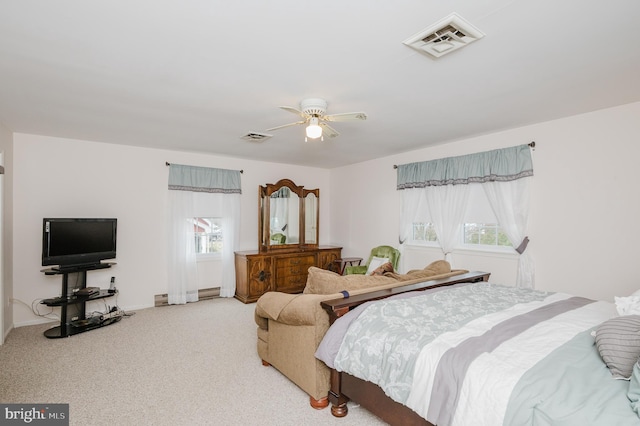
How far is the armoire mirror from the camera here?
566 cm

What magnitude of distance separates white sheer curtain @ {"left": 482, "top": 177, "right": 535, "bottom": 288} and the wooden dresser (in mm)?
3033

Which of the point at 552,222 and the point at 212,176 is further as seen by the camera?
the point at 212,176

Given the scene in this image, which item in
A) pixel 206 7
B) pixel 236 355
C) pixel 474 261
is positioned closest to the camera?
pixel 206 7

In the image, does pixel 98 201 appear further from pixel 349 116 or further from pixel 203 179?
pixel 349 116

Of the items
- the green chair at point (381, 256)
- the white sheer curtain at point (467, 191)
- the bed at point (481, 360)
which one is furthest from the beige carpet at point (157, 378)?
the white sheer curtain at point (467, 191)

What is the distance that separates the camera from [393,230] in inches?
207

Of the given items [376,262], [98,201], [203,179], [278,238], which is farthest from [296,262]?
[98,201]

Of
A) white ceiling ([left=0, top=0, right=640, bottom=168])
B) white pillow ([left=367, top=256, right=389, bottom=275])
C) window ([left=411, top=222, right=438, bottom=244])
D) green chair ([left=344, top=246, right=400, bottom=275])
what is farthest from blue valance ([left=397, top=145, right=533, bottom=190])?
white pillow ([left=367, top=256, right=389, bottom=275])

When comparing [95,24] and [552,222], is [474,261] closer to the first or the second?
[552,222]

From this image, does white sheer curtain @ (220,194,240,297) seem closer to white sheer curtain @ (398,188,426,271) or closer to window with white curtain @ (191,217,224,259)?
window with white curtain @ (191,217,224,259)

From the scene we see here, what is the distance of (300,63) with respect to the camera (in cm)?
220

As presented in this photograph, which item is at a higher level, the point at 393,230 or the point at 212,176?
the point at 212,176

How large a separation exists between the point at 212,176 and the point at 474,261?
164 inches

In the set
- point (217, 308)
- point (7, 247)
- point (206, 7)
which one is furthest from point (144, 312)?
point (206, 7)
